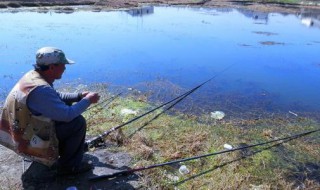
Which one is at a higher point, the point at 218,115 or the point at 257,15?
the point at 257,15

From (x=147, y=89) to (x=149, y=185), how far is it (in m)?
4.38

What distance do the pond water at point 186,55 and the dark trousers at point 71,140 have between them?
13.5 ft

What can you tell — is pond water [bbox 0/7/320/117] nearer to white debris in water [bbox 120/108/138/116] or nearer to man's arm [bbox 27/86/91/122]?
white debris in water [bbox 120/108/138/116]

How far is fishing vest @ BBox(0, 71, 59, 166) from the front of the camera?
11.1 ft

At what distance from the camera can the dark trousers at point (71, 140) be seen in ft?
11.9

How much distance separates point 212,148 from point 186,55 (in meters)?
7.28

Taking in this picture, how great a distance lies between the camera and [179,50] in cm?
1273

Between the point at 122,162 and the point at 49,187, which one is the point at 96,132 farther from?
the point at 49,187

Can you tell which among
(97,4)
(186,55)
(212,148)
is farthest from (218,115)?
(97,4)

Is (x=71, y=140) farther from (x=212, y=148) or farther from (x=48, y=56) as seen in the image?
(x=212, y=148)

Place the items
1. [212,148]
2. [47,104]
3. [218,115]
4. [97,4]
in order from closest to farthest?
[47,104] → [212,148] → [218,115] → [97,4]

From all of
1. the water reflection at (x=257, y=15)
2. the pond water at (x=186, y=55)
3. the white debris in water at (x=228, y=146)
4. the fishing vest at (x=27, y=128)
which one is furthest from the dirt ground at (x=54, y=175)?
the water reflection at (x=257, y=15)

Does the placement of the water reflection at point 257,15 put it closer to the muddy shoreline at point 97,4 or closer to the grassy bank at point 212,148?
the muddy shoreline at point 97,4

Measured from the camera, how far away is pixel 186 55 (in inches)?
475
